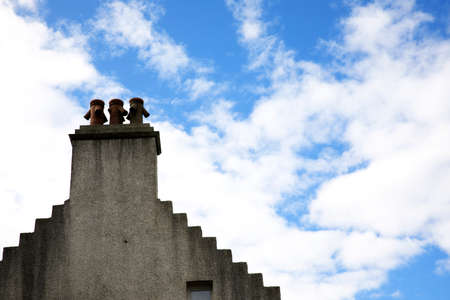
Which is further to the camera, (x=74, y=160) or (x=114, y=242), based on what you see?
(x=74, y=160)

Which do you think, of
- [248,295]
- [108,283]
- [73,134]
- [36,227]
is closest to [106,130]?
[73,134]

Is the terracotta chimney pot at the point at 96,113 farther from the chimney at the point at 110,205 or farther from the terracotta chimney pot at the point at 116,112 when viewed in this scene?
the terracotta chimney pot at the point at 116,112

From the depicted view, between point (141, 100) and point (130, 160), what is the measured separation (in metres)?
1.52

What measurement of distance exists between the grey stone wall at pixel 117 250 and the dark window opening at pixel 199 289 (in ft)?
0.37

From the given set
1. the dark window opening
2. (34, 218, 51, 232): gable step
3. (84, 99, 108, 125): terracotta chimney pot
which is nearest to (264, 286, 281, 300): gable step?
the dark window opening

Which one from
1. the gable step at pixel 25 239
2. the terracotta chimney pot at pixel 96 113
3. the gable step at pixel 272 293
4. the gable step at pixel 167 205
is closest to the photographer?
the gable step at pixel 272 293

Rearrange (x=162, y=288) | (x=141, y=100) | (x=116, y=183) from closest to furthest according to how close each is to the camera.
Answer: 1. (x=162, y=288)
2. (x=116, y=183)
3. (x=141, y=100)

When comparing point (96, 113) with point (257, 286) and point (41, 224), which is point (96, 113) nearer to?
point (41, 224)

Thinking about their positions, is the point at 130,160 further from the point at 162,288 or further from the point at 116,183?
the point at 162,288

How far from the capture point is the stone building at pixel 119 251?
1138 cm

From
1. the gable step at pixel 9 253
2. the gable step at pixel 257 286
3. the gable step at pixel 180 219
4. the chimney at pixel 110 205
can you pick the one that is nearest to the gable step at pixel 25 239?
the gable step at pixel 9 253

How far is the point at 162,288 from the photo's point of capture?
11.4 metres

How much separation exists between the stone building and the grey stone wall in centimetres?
2

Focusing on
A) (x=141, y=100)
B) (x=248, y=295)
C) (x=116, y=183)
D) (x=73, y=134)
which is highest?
(x=141, y=100)
